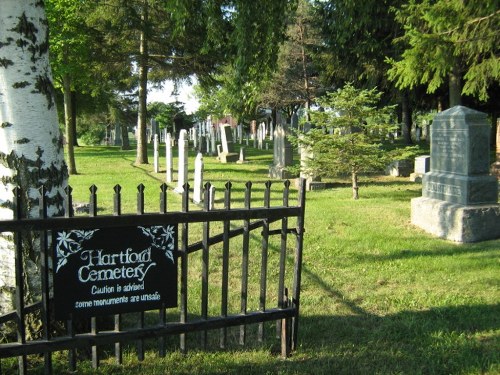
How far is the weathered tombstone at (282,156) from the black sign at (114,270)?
44.1 feet

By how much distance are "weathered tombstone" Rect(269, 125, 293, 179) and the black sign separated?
1344 centimetres

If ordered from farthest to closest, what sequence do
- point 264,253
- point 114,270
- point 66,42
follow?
point 66,42, point 264,253, point 114,270

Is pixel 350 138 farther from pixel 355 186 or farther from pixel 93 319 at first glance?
pixel 93 319

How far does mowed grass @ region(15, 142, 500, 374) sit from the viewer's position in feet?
12.2

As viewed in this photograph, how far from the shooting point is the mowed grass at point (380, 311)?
3.71 metres

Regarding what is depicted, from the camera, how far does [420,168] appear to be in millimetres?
16297

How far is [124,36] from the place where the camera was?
842 inches

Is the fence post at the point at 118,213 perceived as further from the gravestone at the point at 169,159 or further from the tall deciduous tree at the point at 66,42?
the tall deciduous tree at the point at 66,42

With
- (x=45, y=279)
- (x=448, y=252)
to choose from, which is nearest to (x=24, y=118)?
(x=45, y=279)

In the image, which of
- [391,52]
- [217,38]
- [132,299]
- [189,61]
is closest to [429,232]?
[217,38]

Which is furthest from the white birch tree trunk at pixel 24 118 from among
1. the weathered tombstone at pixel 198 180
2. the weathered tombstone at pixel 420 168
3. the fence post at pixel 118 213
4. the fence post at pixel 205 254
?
the weathered tombstone at pixel 420 168

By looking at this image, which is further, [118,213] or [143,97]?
[143,97]

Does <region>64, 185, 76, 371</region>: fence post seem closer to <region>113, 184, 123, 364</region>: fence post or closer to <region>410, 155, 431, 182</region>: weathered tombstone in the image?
<region>113, 184, 123, 364</region>: fence post

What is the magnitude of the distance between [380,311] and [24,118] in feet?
11.6
